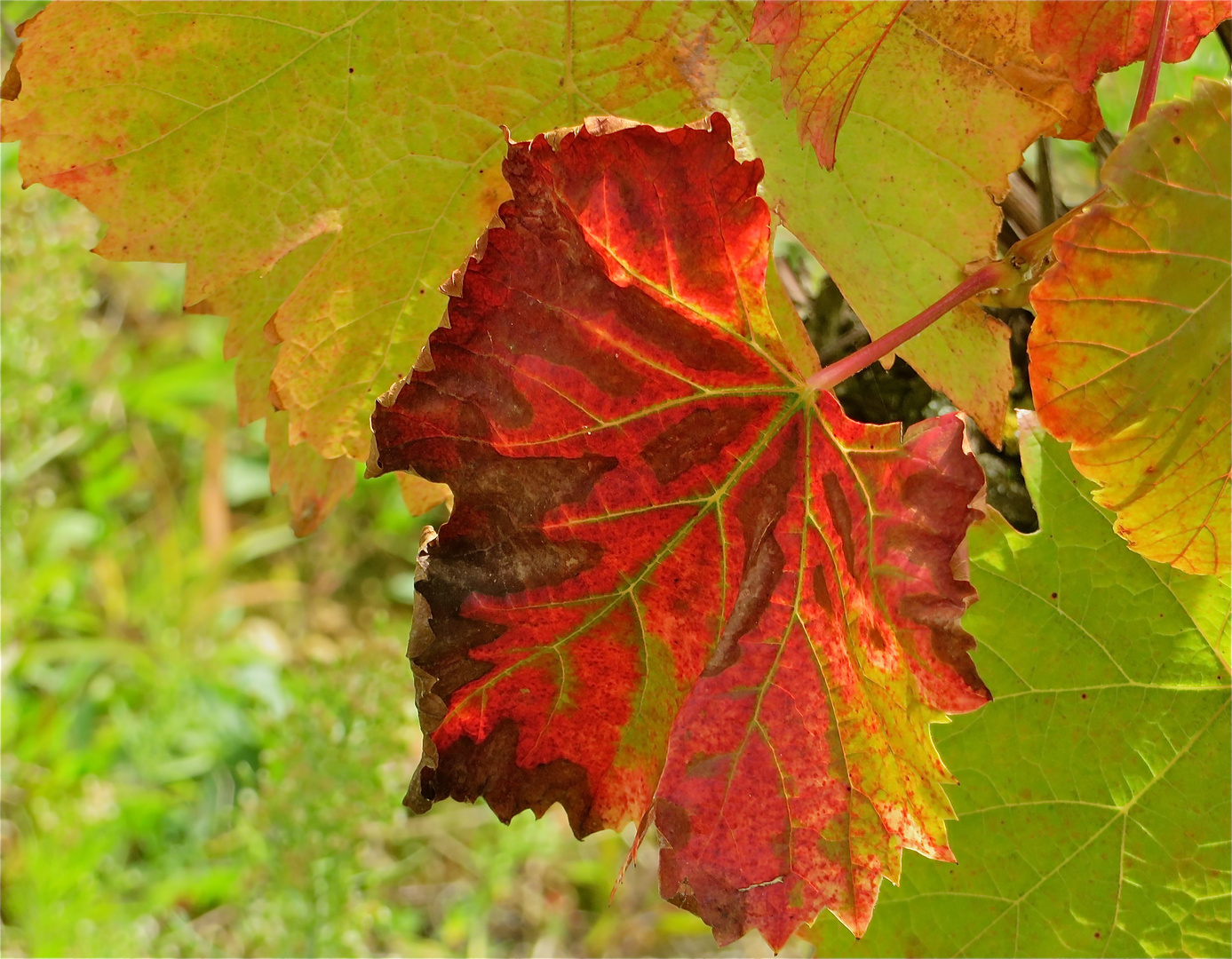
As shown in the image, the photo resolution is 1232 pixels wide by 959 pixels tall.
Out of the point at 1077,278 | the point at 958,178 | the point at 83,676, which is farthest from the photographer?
the point at 83,676

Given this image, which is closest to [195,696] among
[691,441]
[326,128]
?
[326,128]

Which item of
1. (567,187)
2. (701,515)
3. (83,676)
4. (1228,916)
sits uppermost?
(567,187)

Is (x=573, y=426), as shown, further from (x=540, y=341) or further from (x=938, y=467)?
(x=938, y=467)

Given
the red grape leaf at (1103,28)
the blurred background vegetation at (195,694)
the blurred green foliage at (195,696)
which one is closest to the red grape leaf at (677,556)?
the red grape leaf at (1103,28)

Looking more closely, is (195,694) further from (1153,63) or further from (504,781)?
(1153,63)

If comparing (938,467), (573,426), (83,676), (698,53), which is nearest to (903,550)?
(938,467)

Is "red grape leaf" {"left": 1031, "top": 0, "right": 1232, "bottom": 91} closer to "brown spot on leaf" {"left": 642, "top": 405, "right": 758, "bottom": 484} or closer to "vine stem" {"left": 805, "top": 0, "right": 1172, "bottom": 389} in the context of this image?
"vine stem" {"left": 805, "top": 0, "right": 1172, "bottom": 389}

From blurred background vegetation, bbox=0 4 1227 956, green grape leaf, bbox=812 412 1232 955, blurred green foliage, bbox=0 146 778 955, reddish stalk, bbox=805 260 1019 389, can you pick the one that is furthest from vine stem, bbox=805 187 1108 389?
blurred green foliage, bbox=0 146 778 955
